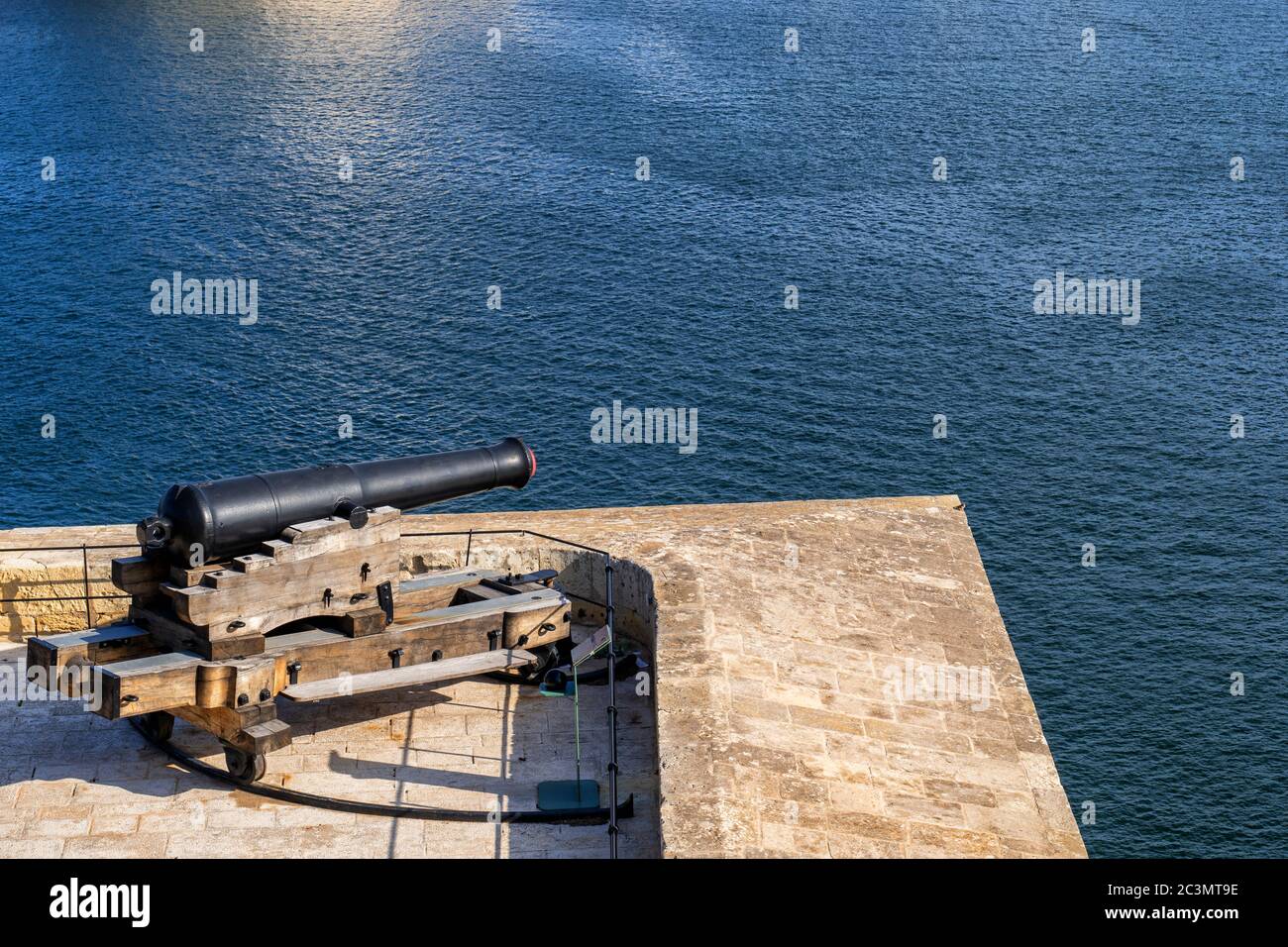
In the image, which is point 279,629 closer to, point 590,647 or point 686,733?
point 590,647

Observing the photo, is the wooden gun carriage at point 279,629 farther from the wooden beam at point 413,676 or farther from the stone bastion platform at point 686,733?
the stone bastion platform at point 686,733

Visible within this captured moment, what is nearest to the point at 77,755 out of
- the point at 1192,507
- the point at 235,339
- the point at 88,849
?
the point at 88,849

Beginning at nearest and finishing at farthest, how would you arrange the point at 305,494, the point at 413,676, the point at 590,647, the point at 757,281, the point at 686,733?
the point at 686,733, the point at 305,494, the point at 413,676, the point at 590,647, the point at 757,281

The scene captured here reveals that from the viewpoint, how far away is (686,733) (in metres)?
11.9

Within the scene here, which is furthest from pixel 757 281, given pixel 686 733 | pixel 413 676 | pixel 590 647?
pixel 686 733

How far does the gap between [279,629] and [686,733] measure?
10.9ft

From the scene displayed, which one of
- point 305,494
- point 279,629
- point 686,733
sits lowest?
point 686,733

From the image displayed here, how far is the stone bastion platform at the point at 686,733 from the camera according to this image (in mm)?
11258

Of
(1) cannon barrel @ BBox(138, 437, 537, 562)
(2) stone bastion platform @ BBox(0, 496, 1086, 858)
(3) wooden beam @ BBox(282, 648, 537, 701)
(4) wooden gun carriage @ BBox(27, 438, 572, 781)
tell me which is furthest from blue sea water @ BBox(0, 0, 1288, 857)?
(1) cannon barrel @ BBox(138, 437, 537, 562)

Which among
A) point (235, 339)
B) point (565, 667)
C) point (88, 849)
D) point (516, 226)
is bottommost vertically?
point (88, 849)

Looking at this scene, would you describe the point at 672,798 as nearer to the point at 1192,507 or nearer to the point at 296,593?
the point at 296,593

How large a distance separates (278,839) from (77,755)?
6.83 ft

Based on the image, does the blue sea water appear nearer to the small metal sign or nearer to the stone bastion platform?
the stone bastion platform

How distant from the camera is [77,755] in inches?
489
